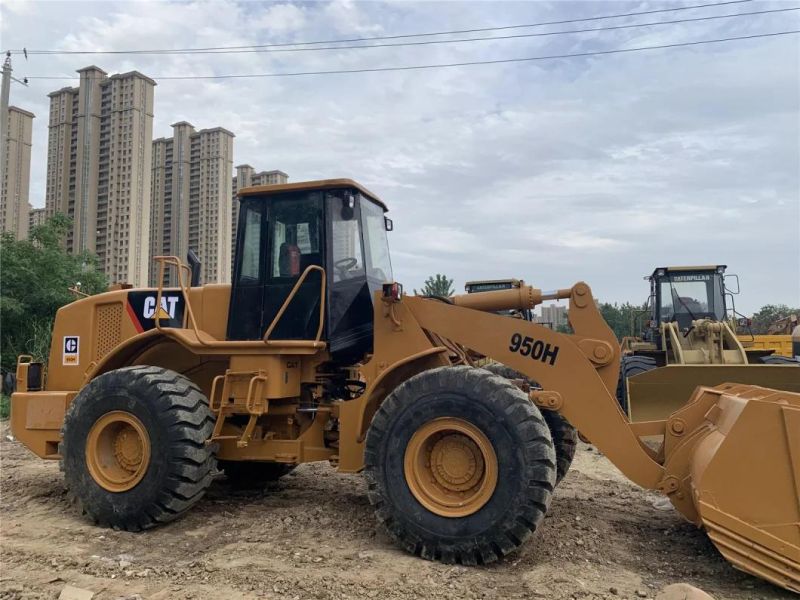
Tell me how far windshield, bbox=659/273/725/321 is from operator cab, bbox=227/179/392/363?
27.2 ft

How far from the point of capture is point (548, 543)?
455 centimetres

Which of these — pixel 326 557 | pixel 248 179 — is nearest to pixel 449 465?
pixel 326 557

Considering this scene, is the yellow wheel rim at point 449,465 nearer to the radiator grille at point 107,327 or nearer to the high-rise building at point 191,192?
the radiator grille at point 107,327

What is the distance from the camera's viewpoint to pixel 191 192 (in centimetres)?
1820

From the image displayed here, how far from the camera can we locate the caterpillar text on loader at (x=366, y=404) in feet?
13.5

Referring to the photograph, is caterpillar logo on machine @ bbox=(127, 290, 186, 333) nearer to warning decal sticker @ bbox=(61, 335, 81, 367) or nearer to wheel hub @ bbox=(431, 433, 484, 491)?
warning decal sticker @ bbox=(61, 335, 81, 367)

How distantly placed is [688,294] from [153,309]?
9.95 m

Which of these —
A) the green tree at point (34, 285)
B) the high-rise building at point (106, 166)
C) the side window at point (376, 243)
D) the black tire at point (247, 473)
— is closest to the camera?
the side window at point (376, 243)

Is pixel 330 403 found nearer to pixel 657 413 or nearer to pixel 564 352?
pixel 564 352

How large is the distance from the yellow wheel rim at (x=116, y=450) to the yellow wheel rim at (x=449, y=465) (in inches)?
89.9

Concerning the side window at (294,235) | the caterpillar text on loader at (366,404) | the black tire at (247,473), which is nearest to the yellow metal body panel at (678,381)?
the caterpillar text on loader at (366,404)

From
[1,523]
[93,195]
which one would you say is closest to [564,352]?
[1,523]

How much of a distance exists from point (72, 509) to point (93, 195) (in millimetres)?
15633

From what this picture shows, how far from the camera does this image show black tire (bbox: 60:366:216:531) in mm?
5016
